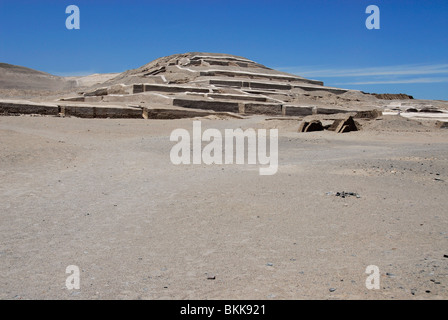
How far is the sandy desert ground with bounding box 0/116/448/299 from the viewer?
2.64 meters

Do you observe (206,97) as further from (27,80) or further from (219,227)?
(27,80)

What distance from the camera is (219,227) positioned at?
12.6 ft

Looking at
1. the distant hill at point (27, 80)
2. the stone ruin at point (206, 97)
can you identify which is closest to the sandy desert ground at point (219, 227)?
the stone ruin at point (206, 97)

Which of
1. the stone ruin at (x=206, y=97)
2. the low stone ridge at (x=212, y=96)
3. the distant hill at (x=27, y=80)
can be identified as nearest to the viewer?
the stone ruin at (x=206, y=97)

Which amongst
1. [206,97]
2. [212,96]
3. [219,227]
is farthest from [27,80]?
[219,227]

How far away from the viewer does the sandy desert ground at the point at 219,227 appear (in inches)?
104

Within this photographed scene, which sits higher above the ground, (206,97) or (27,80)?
(27,80)

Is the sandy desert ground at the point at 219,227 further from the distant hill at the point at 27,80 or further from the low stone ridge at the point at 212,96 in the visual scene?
the distant hill at the point at 27,80

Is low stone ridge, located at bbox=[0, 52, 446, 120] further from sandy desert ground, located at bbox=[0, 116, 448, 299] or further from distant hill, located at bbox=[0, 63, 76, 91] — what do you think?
distant hill, located at bbox=[0, 63, 76, 91]

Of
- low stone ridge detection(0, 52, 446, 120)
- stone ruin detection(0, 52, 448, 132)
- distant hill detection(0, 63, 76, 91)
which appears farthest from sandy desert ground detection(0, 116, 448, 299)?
distant hill detection(0, 63, 76, 91)

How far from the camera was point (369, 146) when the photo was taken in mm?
10367

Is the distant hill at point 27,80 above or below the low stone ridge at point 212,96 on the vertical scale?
above
